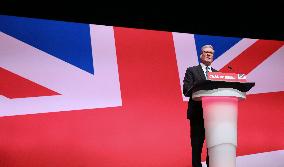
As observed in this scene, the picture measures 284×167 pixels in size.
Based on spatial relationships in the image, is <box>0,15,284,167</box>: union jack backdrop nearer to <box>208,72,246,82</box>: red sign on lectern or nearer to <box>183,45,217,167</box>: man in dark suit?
<box>183,45,217,167</box>: man in dark suit

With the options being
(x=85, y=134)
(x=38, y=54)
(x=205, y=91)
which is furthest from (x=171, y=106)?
(x=205, y=91)

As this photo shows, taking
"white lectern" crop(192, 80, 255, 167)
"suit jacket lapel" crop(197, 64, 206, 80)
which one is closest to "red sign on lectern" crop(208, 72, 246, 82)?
"white lectern" crop(192, 80, 255, 167)

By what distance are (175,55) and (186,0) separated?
0.63 meters

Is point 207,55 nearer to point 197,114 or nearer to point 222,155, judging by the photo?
point 197,114

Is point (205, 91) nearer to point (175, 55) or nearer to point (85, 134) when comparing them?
point (85, 134)

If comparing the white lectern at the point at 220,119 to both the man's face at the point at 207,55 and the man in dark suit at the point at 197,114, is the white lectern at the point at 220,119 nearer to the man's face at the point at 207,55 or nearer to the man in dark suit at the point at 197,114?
the man in dark suit at the point at 197,114

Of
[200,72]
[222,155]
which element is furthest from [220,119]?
[200,72]

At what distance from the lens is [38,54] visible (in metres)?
3.47

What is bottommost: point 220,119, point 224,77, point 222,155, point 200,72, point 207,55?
point 222,155

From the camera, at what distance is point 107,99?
3.49m

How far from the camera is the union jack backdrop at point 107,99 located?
10.3ft

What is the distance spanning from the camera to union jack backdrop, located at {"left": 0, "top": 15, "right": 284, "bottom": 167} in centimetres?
315

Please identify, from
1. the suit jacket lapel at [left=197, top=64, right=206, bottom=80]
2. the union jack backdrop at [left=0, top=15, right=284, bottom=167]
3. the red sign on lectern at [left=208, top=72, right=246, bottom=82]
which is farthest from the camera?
the union jack backdrop at [left=0, top=15, right=284, bottom=167]

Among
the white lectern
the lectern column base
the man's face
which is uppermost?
the man's face
